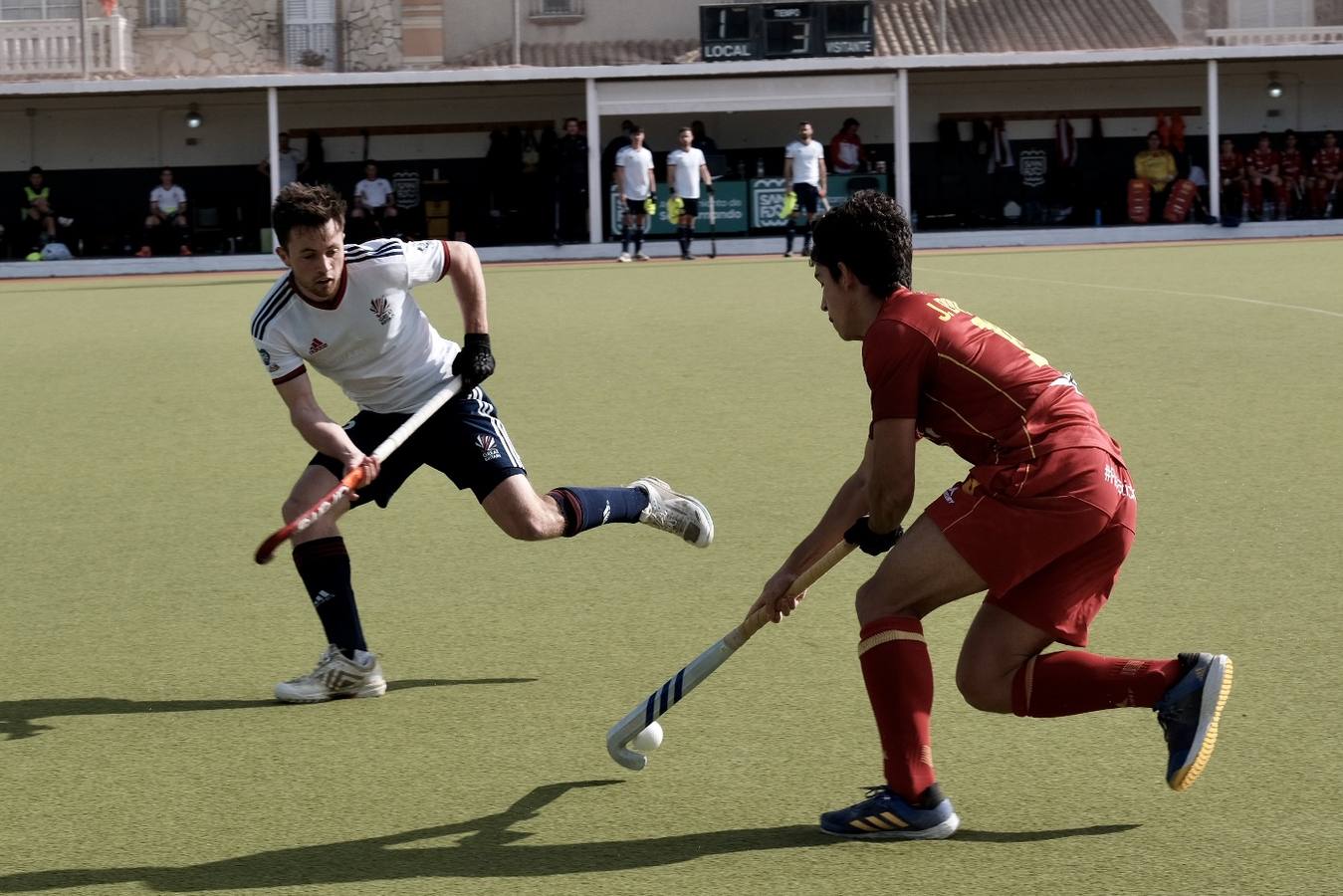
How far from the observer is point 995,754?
4.16 m

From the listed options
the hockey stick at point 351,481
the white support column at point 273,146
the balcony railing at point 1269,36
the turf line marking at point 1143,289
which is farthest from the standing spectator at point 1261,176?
the hockey stick at point 351,481

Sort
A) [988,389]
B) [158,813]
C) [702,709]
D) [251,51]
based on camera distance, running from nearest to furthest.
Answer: [988,389]
[158,813]
[702,709]
[251,51]

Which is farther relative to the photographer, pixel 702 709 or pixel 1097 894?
pixel 702 709

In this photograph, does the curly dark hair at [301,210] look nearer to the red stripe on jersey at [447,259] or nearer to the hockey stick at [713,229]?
the red stripe on jersey at [447,259]

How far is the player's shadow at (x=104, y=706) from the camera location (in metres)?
4.73

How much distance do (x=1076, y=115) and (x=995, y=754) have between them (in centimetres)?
2672

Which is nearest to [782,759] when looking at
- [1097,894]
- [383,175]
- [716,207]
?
[1097,894]

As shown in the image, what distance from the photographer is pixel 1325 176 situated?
27469 millimetres

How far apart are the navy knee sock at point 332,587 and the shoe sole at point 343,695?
0.39ft

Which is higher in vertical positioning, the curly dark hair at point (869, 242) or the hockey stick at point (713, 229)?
the hockey stick at point (713, 229)

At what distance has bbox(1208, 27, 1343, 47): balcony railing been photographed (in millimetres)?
28188

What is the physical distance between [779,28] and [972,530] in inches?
942

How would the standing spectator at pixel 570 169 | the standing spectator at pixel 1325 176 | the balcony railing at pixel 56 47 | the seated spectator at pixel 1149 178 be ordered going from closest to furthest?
the standing spectator at pixel 570 169, the seated spectator at pixel 1149 178, the standing spectator at pixel 1325 176, the balcony railing at pixel 56 47

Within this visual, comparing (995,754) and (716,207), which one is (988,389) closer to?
(995,754)
